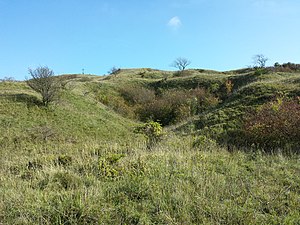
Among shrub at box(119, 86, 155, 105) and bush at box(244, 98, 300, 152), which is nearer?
bush at box(244, 98, 300, 152)

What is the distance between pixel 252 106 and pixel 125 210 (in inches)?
523

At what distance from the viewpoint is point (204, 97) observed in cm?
2470

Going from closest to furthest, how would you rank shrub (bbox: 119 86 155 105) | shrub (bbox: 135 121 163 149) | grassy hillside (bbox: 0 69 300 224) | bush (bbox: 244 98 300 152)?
grassy hillside (bbox: 0 69 300 224) < bush (bbox: 244 98 300 152) < shrub (bbox: 135 121 163 149) < shrub (bbox: 119 86 155 105)

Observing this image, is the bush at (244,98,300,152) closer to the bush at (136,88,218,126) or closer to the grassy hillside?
the grassy hillside

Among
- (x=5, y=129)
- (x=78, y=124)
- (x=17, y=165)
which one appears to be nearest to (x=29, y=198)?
(x=17, y=165)

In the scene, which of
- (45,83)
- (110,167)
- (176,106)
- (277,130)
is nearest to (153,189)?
(110,167)

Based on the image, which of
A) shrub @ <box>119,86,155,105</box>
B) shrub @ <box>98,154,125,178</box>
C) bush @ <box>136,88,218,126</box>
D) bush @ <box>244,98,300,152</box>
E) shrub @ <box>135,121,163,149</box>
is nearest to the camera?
shrub @ <box>98,154,125,178</box>

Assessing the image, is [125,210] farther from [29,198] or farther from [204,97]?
[204,97]

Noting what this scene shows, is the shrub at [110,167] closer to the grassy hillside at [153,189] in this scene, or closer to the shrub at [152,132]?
the grassy hillside at [153,189]

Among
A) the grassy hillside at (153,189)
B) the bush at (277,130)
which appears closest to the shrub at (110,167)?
the grassy hillside at (153,189)

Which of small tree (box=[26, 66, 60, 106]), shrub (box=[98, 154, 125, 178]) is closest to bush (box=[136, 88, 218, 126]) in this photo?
small tree (box=[26, 66, 60, 106])

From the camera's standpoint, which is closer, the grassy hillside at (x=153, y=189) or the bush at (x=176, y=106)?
the grassy hillside at (x=153, y=189)

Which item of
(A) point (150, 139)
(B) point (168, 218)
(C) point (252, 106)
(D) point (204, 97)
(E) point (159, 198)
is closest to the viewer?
(B) point (168, 218)

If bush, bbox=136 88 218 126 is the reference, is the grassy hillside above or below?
below
